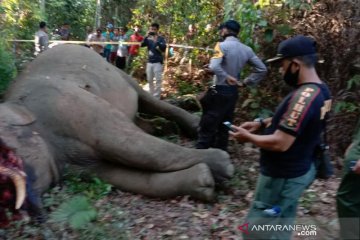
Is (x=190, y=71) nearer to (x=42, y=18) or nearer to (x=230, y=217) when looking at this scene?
(x=230, y=217)

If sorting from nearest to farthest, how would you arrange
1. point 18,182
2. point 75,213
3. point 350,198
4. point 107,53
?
point 350,198, point 18,182, point 75,213, point 107,53

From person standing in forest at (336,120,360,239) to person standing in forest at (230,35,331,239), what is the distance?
0.92ft

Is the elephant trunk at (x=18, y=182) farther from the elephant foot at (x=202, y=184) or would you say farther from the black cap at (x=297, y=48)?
the black cap at (x=297, y=48)

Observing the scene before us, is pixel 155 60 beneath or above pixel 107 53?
above

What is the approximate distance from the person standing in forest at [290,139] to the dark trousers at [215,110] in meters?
2.69

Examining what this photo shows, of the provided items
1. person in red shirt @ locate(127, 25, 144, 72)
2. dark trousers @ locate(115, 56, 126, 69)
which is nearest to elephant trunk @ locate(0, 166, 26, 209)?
person in red shirt @ locate(127, 25, 144, 72)

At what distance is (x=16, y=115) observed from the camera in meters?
5.60

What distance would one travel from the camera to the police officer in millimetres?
5992

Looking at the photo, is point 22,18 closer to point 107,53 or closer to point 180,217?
point 107,53

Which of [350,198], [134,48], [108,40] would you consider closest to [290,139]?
[350,198]

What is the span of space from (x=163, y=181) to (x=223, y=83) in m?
1.43

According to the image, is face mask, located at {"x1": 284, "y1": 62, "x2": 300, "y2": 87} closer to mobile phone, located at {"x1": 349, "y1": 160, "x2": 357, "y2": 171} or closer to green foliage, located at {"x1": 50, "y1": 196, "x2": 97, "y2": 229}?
mobile phone, located at {"x1": 349, "y1": 160, "x2": 357, "y2": 171}

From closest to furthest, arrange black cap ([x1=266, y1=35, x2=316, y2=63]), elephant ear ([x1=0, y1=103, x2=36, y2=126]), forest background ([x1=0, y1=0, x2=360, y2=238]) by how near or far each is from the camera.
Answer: black cap ([x1=266, y1=35, x2=316, y2=63]) < elephant ear ([x1=0, y1=103, x2=36, y2=126]) < forest background ([x1=0, y1=0, x2=360, y2=238])

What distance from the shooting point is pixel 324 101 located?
318 centimetres
